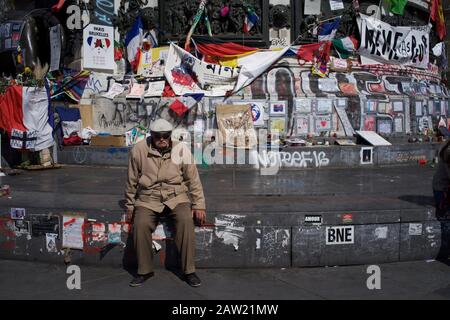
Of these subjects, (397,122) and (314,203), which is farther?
(397,122)

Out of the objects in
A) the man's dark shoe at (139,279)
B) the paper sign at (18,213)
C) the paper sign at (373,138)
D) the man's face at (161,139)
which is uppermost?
the man's face at (161,139)

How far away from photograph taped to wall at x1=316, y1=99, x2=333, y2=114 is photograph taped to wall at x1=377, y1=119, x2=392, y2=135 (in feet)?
5.17

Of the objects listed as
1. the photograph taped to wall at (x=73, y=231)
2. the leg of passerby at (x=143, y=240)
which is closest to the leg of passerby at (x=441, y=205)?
the leg of passerby at (x=143, y=240)

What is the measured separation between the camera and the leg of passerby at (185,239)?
482cm

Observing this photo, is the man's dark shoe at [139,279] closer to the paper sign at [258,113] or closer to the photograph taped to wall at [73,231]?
the photograph taped to wall at [73,231]

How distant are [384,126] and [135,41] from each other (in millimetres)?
7323

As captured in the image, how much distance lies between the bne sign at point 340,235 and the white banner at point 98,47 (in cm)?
955

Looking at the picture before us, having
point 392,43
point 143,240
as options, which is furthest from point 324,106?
point 143,240

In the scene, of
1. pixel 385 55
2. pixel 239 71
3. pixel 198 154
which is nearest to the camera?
pixel 198 154

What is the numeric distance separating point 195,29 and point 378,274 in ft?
30.2

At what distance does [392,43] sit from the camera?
1394 cm

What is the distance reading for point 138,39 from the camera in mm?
12797
